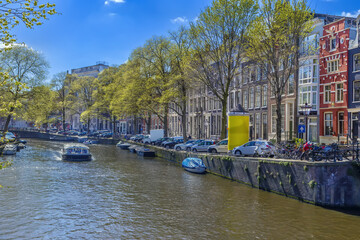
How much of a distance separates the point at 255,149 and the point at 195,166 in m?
7.10

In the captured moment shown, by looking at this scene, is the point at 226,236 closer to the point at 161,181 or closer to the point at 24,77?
Answer: the point at 161,181

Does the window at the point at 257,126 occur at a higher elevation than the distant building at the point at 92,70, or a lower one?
lower

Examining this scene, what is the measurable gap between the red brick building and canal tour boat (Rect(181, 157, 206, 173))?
14798 millimetres

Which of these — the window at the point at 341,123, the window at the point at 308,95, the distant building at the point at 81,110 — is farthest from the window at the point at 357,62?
the distant building at the point at 81,110

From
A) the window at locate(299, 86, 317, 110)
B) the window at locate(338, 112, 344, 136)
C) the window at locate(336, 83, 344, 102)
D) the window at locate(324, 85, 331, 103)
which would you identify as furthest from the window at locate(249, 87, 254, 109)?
the window at locate(338, 112, 344, 136)

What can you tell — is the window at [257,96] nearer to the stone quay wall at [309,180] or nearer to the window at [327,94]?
the window at [327,94]

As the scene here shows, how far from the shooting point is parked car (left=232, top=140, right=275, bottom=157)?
28827 millimetres

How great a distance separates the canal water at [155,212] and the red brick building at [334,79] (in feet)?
52.0

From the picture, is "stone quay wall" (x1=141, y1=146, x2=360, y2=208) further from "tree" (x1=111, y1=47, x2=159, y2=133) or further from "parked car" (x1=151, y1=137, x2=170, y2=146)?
"tree" (x1=111, y1=47, x2=159, y2=133)

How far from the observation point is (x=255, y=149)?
30.5 m

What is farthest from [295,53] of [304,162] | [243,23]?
[304,162]

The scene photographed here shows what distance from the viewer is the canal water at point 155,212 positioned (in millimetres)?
16266

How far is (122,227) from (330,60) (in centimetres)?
A: 3154

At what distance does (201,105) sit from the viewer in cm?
6806
